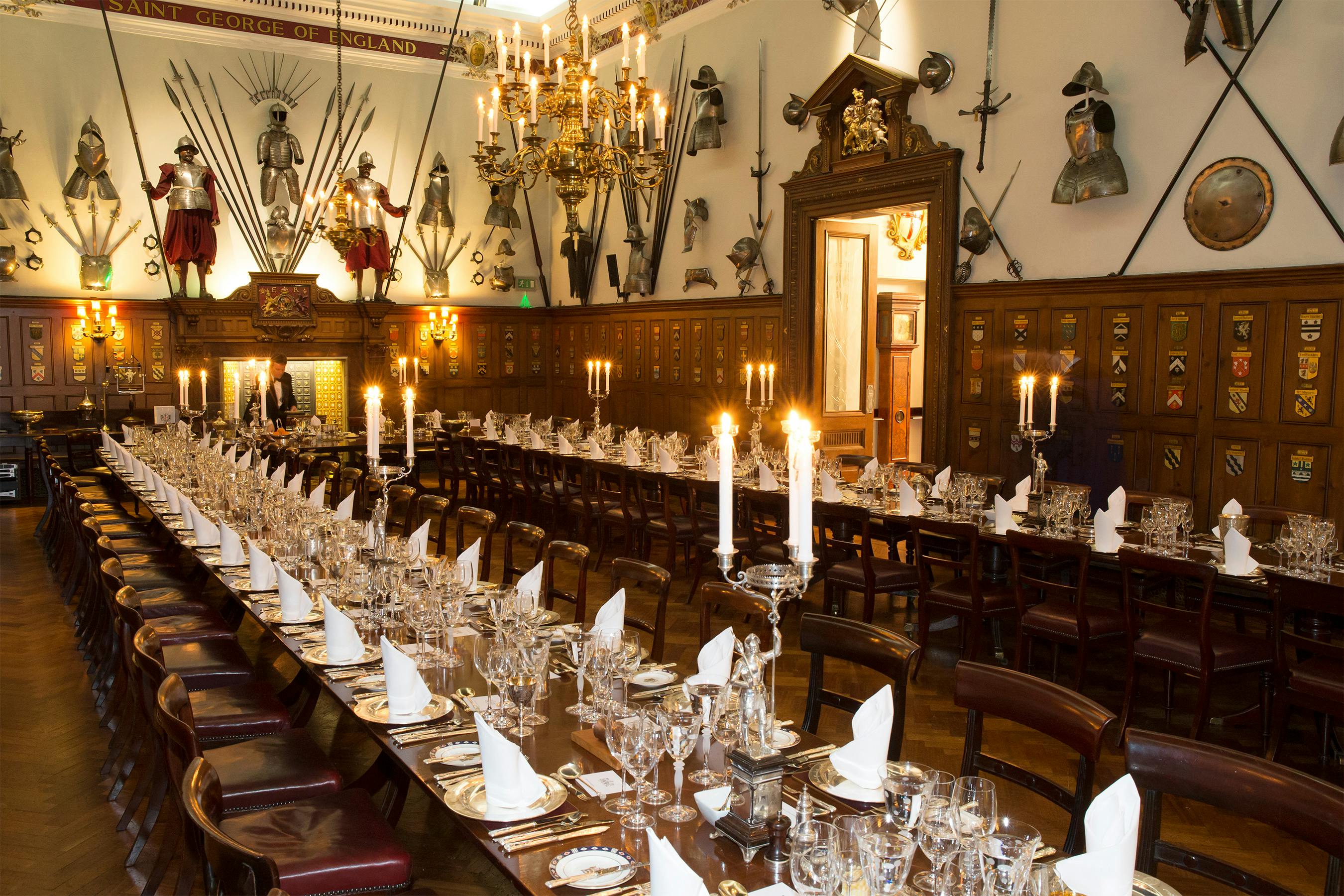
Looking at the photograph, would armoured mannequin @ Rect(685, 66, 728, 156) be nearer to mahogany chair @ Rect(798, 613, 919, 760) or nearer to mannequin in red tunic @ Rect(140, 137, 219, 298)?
mannequin in red tunic @ Rect(140, 137, 219, 298)

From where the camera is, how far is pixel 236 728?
3730 millimetres

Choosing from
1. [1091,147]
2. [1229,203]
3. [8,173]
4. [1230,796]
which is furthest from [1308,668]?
[8,173]

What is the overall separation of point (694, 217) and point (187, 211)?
6.56m

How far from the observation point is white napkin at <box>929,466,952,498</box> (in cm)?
678

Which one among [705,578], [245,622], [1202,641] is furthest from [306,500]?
[1202,641]

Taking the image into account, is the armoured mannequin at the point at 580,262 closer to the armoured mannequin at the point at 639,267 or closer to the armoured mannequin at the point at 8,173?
the armoured mannequin at the point at 639,267

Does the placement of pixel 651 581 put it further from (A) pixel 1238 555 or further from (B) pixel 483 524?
(A) pixel 1238 555

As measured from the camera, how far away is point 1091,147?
763 centimetres

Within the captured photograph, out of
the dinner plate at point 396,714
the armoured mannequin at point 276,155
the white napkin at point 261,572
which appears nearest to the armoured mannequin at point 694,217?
the armoured mannequin at point 276,155

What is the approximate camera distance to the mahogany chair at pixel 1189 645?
4.34 meters

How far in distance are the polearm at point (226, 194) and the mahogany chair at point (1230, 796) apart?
1379 cm

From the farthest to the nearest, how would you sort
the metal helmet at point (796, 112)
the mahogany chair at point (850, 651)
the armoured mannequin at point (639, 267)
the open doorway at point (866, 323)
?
the armoured mannequin at point (639, 267), the open doorway at point (866, 323), the metal helmet at point (796, 112), the mahogany chair at point (850, 651)

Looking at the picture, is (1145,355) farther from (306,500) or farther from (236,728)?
(236,728)

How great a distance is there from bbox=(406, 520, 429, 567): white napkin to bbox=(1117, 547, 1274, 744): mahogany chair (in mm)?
3167
